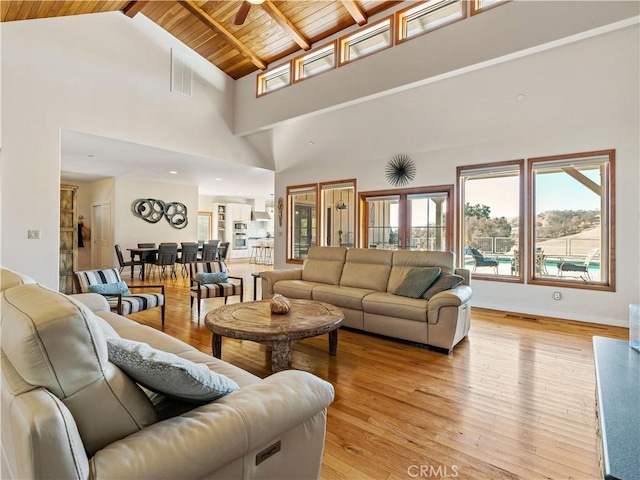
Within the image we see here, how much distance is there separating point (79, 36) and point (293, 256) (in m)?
5.41

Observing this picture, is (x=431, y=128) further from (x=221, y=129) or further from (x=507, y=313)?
(x=221, y=129)

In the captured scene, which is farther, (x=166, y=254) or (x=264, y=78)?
(x=166, y=254)

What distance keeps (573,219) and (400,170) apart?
275 cm

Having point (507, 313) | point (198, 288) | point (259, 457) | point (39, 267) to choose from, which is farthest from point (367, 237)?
point (259, 457)

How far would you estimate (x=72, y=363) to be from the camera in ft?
2.85

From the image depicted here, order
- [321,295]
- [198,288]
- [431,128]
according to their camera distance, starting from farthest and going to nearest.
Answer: [431,128] → [198,288] → [321,295]

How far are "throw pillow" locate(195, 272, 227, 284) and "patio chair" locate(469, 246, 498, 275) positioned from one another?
4.06m

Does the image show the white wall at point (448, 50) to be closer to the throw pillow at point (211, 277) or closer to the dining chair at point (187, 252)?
the throw pillow at point (211, 277)

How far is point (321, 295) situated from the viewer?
415 cm

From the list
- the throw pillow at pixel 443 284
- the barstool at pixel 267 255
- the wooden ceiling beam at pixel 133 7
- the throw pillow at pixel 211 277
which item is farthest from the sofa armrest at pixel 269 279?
the barstool at pixel 267 255

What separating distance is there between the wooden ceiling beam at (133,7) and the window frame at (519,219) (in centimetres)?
551

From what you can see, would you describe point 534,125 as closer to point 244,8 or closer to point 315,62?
point 315,62

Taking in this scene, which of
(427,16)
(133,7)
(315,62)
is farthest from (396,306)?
(133,7)

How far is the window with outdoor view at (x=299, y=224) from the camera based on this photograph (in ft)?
25.4
